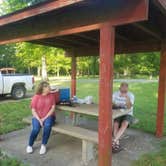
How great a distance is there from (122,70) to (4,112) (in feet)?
86.9

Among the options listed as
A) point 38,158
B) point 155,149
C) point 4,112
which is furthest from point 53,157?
point 4,112

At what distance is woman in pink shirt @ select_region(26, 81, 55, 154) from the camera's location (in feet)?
13.4

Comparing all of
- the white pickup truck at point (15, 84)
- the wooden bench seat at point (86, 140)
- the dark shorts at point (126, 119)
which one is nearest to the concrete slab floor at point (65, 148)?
the wooden bench seat at point (86, 140)

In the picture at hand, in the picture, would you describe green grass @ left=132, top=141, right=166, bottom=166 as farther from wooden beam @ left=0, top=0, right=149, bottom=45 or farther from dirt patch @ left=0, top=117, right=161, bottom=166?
wooden beam @ left=0, top=0, right=149, bottom=45

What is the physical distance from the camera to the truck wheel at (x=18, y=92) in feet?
35.2

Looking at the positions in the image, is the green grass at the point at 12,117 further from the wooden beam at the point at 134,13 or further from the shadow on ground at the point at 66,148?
the wooden beam at the point at 134,13

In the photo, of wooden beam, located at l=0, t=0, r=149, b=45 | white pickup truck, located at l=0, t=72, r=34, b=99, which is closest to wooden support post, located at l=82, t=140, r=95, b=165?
wooden beam, located at l=0, t=0, r=149, b=45

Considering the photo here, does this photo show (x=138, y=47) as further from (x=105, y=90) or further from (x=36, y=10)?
(x=36, y=10)

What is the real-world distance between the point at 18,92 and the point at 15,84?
481 mm

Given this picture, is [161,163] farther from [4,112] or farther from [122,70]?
[122,70]

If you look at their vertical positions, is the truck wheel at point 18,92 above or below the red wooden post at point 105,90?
below

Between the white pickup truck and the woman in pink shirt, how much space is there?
6483mm

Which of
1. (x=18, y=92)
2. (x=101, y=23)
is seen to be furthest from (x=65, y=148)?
(x=18, y=92)

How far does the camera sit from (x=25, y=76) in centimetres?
1122
